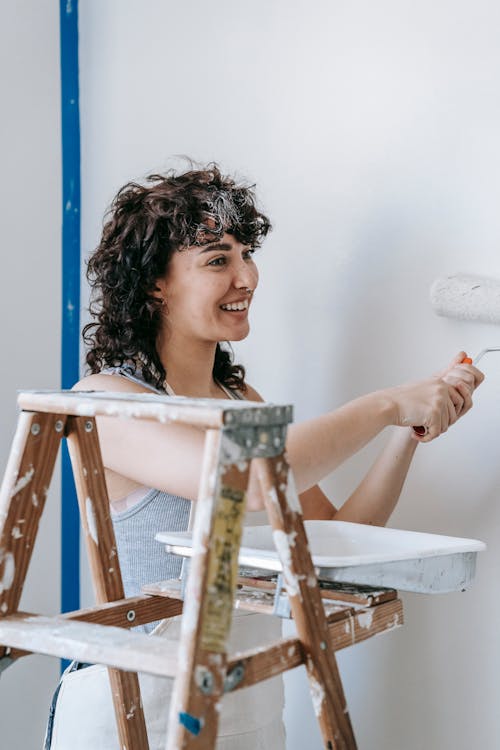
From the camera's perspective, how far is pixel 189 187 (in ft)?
4.90

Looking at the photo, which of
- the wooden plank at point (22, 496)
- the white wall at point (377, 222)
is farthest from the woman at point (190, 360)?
the wooden plank at point (22, 496)

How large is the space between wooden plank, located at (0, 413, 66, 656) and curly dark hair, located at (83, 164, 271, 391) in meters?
0.46

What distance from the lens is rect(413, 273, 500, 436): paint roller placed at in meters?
1.37

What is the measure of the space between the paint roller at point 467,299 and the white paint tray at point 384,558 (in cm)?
24

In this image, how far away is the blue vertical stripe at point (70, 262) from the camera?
6.73 ft

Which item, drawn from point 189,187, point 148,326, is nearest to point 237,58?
point 189,187

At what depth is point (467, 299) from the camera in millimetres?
1386

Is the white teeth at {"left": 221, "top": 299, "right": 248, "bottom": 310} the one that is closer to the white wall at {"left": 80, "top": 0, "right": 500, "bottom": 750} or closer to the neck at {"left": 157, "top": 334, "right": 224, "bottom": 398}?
the neck at {"left": 157, "top": 334, "right": 224, "bottom": 398}

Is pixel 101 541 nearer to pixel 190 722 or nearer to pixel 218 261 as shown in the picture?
pixel 190 722

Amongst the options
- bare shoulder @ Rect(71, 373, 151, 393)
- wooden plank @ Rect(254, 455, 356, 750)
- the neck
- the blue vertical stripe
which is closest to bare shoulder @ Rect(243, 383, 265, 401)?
the neck

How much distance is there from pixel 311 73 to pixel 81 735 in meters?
1.14

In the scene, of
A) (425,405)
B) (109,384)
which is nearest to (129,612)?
(109,384)

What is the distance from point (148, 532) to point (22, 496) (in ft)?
1.42

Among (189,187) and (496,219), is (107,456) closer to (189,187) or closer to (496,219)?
(189,187)
